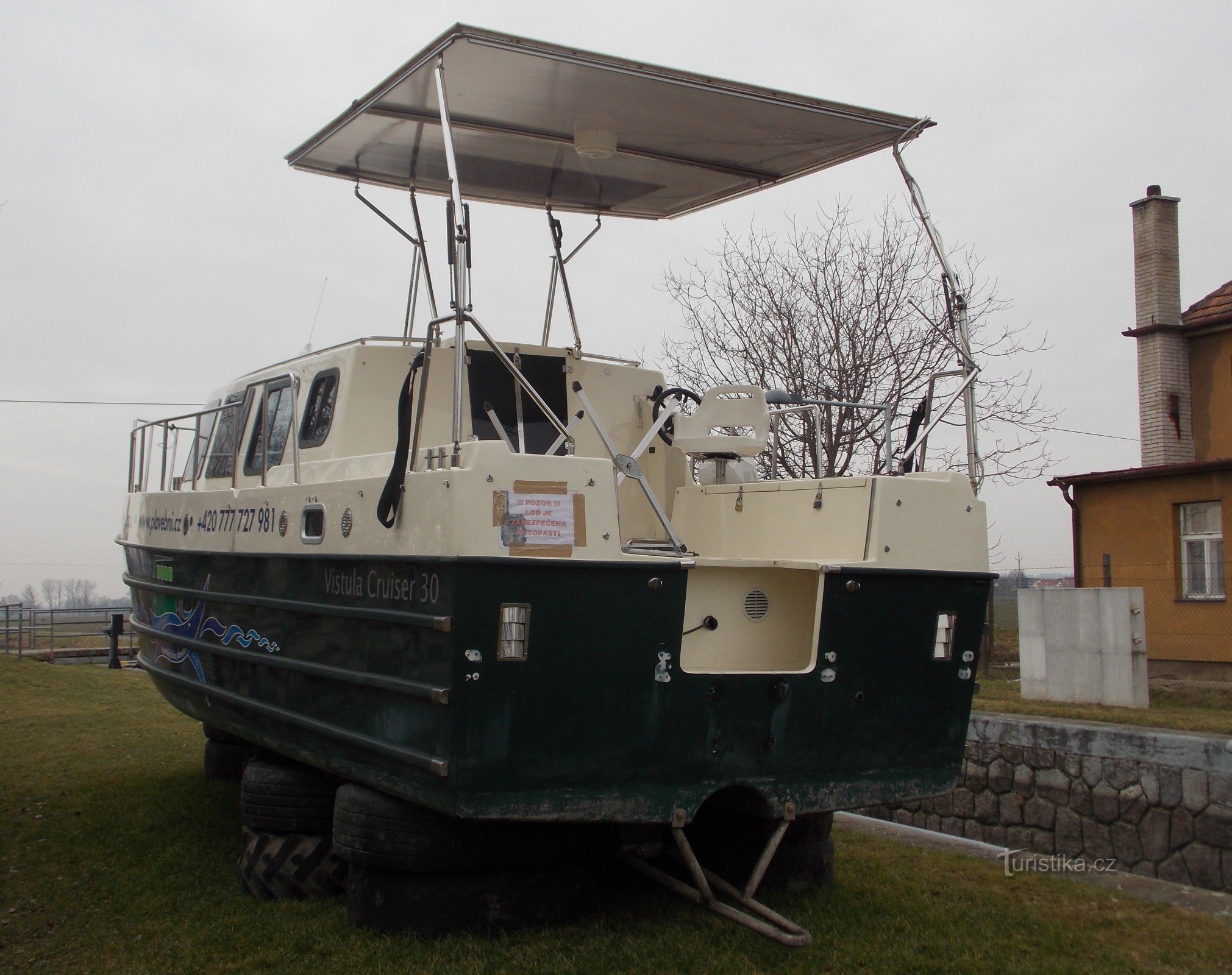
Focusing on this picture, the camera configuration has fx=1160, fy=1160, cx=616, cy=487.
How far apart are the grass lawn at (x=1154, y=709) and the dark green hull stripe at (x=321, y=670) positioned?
275 inches

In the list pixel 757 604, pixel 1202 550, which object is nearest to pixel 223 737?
pixel 757 604

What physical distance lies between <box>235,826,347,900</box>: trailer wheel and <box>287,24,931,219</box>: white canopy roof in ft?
12.1

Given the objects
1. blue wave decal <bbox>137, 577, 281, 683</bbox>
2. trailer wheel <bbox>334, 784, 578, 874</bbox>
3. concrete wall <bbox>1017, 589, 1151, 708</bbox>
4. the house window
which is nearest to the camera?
trailer wheel <bbox>334, 784, 578, 874</bbox>

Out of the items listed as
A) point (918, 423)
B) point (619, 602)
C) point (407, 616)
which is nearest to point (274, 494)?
point (407, 616)

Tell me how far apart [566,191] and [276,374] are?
7.50 ft

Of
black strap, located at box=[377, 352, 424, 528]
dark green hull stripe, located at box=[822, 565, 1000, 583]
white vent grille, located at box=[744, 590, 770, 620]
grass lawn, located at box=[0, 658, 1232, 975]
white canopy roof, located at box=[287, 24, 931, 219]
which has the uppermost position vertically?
white canopy roof, located at box=[287, 24, 931, 219]

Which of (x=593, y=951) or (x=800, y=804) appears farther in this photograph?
(x=800, y=804)

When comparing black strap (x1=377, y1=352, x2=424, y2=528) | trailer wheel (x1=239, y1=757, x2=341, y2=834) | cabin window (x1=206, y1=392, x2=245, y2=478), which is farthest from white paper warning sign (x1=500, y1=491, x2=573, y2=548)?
cabin window (x1=206, y1=392, x2=245, y2=478)

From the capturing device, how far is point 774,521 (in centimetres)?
618

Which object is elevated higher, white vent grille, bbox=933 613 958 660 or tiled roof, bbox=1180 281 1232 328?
tiled roof, bbox=1180 281 1232 328

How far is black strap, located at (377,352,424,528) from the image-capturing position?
4.79m

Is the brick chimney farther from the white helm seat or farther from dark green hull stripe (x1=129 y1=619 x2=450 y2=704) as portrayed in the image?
dark green hull stripe (x1=129 y1=619 x2=450 y2=704)

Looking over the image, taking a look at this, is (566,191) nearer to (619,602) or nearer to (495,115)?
(495,115)

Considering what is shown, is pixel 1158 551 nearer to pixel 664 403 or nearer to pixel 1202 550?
pixel 1202 550
